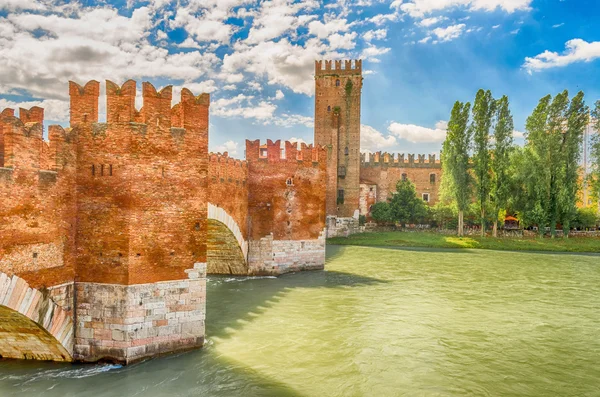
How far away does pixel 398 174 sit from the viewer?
49719 mm

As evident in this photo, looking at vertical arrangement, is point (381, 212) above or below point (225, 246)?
above

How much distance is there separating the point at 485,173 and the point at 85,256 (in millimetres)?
33785

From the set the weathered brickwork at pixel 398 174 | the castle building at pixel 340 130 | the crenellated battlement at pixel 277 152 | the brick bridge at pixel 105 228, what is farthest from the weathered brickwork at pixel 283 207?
the weathered brickwork at pixel 398 174

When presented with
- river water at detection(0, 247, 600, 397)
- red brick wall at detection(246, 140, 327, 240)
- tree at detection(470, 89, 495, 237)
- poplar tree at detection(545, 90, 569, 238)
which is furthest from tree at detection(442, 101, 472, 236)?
red brick wall at detection(246, 140, 327, 240)

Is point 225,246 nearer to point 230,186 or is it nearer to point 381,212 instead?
point 230,186

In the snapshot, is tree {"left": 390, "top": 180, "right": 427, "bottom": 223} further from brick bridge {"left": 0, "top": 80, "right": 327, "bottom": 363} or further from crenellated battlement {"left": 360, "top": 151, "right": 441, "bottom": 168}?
brick bridge {"left": 0, "top": 80, "right": 327, "bottom": 363}

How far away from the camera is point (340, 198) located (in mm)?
42438

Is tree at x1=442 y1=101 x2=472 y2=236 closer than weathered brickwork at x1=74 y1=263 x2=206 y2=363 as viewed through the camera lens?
No

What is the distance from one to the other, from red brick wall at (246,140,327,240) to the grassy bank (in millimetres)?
15340

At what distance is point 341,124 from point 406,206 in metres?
10.4

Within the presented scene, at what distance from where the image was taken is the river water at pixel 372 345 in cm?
896

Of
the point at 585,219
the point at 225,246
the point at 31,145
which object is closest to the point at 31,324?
the point at 31,145

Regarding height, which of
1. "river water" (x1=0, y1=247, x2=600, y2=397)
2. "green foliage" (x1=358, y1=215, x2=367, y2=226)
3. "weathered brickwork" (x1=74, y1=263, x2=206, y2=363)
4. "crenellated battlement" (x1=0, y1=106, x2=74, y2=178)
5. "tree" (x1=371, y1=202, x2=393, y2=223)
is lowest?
"river water" (x1=0, y1=247, x2=600, y2=397)

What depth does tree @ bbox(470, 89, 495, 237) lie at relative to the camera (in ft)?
120
